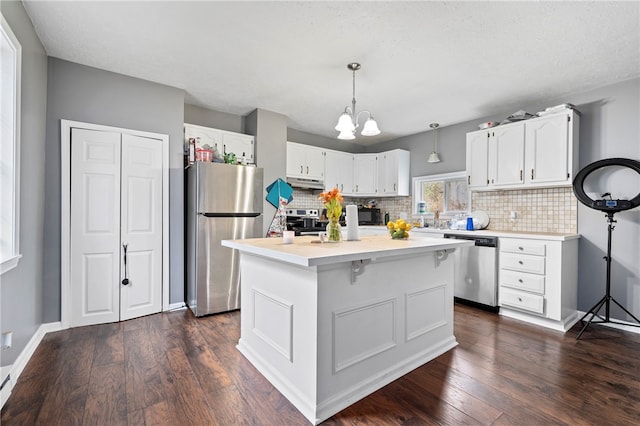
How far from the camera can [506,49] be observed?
250 centimetres

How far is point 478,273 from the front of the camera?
11.8 feet

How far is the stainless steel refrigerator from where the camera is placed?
3.26 meters

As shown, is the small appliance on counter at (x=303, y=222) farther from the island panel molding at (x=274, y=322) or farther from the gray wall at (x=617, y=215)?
the gray wall at (x=617, y=215)

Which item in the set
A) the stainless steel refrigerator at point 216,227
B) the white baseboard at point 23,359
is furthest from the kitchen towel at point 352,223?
the white baseboard at point 23,359

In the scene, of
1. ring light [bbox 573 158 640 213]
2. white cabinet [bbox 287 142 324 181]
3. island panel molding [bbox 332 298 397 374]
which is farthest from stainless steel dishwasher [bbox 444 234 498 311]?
white cabinet [bbox 287 142 324 181]

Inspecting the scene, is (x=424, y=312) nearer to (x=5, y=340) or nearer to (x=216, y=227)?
(x=216, y=227)

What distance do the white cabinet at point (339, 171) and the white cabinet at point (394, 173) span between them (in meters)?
0.55

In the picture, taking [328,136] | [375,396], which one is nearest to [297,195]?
[328,136]

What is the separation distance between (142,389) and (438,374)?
6.43ft

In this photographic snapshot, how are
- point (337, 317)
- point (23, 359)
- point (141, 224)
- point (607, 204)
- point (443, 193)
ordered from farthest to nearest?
point (443, 193) < point (141, 224) < point (607, 204) < point (23, 359) < point (337, 317)

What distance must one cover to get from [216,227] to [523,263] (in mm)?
3354

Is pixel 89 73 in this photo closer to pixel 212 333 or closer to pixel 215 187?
pixel 215 187

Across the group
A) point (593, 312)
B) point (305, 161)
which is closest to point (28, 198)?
point (305, 161)

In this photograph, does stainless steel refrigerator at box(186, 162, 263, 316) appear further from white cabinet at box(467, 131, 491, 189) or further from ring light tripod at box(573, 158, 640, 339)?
ring light tripod at box(573, 158, 640, 339)
